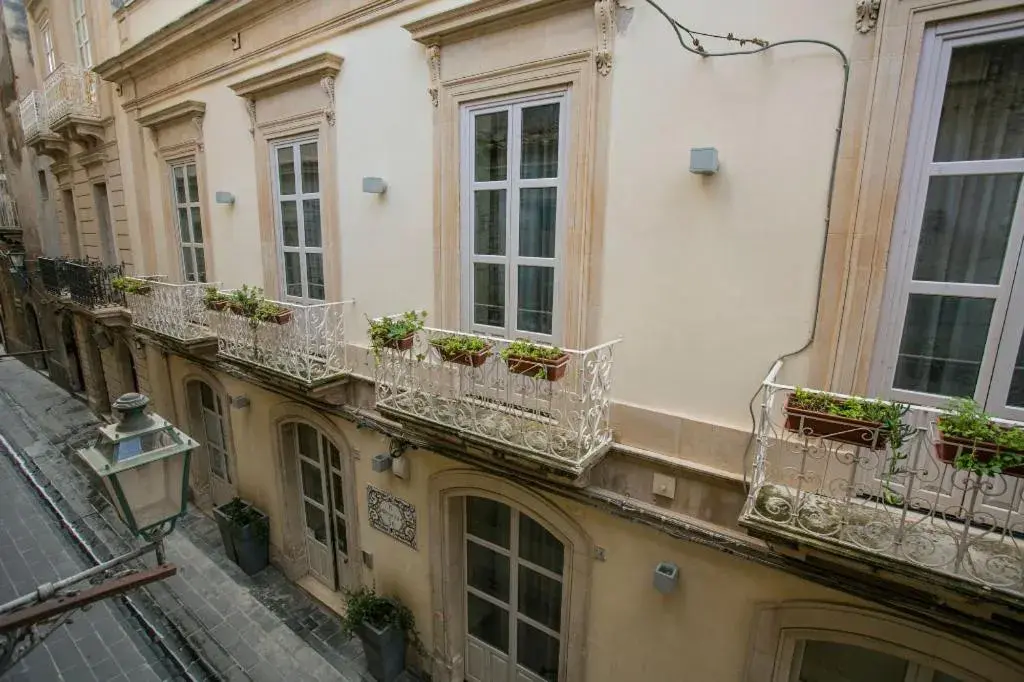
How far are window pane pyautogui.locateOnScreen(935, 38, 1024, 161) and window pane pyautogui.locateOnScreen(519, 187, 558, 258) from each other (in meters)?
2.64

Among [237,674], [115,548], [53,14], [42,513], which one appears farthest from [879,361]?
[53,14]

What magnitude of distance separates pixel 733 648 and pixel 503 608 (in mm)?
2733

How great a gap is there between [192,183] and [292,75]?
12.4 feet

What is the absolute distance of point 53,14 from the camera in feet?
36.4

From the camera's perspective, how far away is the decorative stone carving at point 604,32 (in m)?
3.73

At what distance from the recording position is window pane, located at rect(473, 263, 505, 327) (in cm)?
488

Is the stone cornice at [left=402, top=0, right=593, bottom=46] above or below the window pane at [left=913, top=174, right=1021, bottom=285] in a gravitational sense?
above

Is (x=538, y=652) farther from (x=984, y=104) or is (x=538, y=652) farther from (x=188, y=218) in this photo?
(x=188, y=218)

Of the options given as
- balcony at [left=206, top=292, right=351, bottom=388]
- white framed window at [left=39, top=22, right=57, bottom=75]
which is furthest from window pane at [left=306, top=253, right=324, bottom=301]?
white framed window at [left=39, top=22, right=57, bottom=75]

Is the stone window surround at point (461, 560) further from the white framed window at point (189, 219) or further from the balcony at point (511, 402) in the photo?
the white framed window at point (189, 219)

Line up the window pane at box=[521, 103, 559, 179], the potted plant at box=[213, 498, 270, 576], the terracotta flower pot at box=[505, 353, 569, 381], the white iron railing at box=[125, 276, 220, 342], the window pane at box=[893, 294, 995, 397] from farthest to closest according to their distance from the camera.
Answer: the potted plant at box=[213, 498, 270, 576]
the white iron railing at box=[125, 276, 220, 342]
the window pane at box=[521, 103, 559, 179]
the terracotta flower pot at box=[505, 353, 569, 381]
the window pane at box=[893, 294, 995, 397]

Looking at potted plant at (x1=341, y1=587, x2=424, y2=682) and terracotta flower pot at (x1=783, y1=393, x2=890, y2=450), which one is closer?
terracotta flower pot at (x1=783, y1=393, x2=890, y2=450)

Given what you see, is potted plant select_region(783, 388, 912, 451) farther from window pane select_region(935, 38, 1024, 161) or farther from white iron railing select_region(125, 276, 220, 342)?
white iron railing select_region(125, 276, 220, 342)

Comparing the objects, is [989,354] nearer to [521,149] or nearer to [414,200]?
[521,149]
